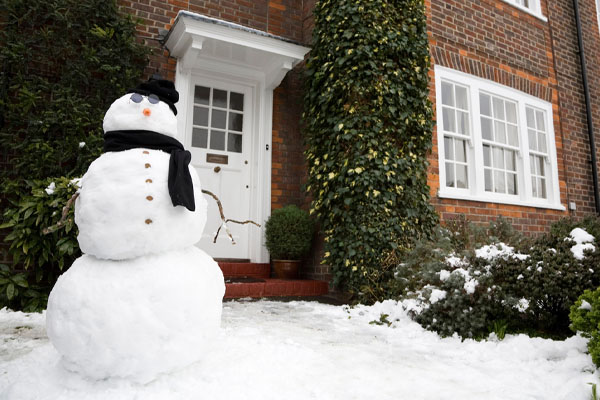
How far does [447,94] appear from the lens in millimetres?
6562

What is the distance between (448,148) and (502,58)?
7.54 feet

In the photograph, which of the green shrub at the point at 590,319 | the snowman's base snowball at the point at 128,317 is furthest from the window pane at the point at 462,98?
the snowman's base snowball at the point at 128,317

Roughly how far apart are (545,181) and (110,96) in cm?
773

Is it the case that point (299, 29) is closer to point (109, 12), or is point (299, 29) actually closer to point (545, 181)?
point (109, 12)

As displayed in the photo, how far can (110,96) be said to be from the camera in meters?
4.73

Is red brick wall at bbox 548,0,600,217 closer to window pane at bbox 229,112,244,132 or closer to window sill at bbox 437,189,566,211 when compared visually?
window sill at bbox 437,189,566,211

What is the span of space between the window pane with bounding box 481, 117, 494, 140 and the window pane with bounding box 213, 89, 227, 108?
449 centimetres

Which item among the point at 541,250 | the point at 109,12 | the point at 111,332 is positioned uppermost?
the point at 109,12

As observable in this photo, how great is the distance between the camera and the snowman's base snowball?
1852 millimetres

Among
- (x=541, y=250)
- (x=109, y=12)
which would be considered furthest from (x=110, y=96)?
(x=541, y=250)

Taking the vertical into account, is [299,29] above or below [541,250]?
above

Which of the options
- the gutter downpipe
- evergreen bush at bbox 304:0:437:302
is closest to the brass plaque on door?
evergreen bush at bbox 304:0:437:302

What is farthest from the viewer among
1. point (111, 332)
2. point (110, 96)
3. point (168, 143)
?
point (110, 96)

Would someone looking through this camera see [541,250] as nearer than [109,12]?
Yes
